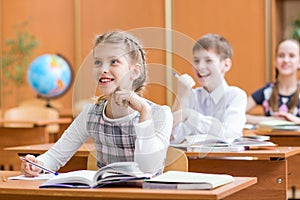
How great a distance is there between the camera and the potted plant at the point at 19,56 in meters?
7.71

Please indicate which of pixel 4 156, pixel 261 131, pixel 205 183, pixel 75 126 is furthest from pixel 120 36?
pixel 4 156

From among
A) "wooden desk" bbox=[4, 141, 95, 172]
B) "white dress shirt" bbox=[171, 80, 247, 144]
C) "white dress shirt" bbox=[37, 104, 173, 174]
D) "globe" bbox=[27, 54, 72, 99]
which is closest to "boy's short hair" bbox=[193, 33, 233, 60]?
"white dress shirt" bbox=[171, 80, 247, 144]

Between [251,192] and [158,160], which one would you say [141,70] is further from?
[251,192]

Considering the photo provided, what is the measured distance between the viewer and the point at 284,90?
5.21 m

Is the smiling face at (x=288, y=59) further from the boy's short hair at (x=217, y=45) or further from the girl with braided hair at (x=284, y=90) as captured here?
the boy's short hair at (x=217, y=45)

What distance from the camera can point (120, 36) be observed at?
267cm

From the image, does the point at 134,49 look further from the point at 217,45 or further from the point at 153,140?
the point at 217,45

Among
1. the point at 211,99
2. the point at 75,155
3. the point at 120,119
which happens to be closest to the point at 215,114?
the point at 211,99

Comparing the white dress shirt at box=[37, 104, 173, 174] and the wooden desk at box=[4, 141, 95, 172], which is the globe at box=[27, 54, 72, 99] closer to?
the wooden desk at box=[4, 141, 95, 172]

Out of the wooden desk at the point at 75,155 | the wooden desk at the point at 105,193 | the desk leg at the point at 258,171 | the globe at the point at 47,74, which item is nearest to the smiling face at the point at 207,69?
the desk leg at the point at 258,171

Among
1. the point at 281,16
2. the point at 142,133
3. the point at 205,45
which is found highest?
the point at 281,16

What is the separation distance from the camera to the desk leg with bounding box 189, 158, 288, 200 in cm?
334

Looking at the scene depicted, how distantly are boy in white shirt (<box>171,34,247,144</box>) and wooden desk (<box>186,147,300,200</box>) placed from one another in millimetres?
112

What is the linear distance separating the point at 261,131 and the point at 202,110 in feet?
1.69
